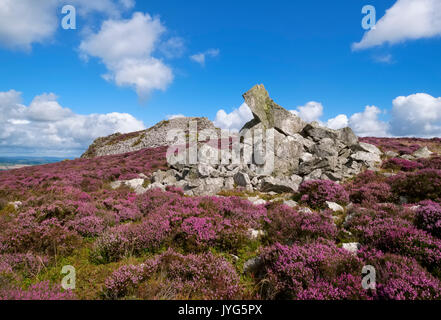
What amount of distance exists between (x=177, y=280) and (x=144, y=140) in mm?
49728

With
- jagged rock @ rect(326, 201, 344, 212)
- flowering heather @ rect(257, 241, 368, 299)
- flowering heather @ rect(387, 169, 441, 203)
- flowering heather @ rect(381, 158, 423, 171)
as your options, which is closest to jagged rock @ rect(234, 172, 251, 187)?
jagged rock @ rect(326, 201, 344, 212)

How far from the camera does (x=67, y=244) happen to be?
6.84 meters

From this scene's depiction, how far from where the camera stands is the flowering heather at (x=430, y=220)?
5.69 metres

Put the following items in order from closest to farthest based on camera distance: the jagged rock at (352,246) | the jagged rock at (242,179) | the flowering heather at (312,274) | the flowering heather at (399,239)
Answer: the flowering heather at (312,274) < the flowering heather at (399,239) < the jagged rock at (352,246) < the jagged rock at (242,179)

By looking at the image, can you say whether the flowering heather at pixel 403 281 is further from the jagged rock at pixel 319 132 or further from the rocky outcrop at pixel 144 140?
the rocky outcrop at pixel 144 140

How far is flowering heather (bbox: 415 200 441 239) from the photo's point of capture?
5.69m

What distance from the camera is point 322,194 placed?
34.2ft

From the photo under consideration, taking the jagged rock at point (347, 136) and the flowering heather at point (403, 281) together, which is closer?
the flowering heather at point (403, 281)

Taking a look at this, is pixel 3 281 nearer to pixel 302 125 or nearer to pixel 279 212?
pixel 279 212

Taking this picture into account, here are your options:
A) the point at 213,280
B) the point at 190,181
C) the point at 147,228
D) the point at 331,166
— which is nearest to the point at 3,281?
the point at 147,228

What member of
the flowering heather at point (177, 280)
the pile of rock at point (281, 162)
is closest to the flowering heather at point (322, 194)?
the pile of rock at point (281, 162)

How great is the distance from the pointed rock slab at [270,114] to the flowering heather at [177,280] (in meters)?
15.6

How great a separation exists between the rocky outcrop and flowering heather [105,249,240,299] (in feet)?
140

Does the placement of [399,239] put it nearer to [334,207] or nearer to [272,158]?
[334,207]
